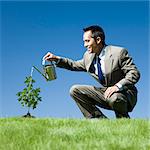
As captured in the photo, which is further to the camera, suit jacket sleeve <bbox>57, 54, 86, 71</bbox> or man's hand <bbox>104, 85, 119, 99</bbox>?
suit jacket sleeve <bbox>57, 54, 86, 71</bbox>

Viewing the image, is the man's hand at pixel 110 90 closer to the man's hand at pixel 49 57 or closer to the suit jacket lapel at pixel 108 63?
the suit jacket lapel at pixel 108 63

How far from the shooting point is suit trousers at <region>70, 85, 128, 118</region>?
885cm

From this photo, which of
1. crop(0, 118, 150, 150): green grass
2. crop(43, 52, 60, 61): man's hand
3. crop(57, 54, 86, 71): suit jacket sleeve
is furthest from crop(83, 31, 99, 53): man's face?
crop(0, 118, 150, 150): green grass

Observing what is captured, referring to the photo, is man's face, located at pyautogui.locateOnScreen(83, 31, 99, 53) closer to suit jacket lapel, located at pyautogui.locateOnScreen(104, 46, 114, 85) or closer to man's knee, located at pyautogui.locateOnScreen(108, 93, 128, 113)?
suit jacket lapel, located at pyautogui.locateOnScreen(104, 46, 114, 85)

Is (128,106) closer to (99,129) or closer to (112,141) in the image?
(99,129)

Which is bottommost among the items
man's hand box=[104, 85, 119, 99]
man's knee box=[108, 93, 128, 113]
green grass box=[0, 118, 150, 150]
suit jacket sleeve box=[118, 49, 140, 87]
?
green grass box=[0, 118, 150, 150]

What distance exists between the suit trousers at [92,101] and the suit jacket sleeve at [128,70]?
0.36 metres

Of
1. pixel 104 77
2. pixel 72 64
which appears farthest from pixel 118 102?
pixel 72 64

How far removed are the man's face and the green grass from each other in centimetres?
165

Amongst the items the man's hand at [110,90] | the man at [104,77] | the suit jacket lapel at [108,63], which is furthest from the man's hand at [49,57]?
the man's hand at [110,90]

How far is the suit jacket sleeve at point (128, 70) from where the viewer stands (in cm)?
848

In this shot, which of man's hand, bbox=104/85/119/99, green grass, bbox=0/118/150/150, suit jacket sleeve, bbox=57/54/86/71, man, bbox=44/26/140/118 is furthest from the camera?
suit jacket sleeve, bbox=57/54/86/71

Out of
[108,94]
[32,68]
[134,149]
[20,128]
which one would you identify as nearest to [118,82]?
[108,94]

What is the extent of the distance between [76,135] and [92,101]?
272cm
